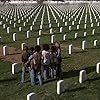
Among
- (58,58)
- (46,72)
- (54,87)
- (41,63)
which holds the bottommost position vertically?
(54,87)

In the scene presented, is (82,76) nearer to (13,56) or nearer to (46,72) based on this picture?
(46,72)

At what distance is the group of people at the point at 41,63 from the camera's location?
36.6 ft

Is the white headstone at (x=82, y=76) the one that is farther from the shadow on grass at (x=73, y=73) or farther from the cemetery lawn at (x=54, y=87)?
the shadow on grass at (x=73, y=73)

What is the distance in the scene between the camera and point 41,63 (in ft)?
38.4

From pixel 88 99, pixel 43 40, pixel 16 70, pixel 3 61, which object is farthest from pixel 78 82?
pixel 43 40

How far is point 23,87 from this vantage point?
1160 cm

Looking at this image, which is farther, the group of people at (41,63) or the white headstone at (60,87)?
the group of people at (41,63)

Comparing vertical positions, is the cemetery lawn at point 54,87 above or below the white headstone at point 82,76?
below

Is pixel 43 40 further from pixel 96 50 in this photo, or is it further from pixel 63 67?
pixel 63 67

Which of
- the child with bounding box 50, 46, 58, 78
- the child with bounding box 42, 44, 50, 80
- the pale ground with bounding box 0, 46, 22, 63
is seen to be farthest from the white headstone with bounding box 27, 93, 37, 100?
the pale ground with bounding box 0, 46, 22, 63

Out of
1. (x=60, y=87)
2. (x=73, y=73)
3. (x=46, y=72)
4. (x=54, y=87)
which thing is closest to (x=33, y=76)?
(x=46, y=72)

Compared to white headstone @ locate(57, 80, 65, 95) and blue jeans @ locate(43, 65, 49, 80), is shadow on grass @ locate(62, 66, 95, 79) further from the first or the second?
white headstone @ locate(57, 80, 65, 95)

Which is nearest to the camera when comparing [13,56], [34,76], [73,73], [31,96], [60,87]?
[31,96]

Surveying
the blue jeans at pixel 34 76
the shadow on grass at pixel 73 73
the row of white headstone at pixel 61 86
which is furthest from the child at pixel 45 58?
the row of white headstone at pixel 61 86
